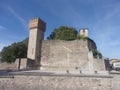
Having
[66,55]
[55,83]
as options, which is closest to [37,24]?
[66,55]

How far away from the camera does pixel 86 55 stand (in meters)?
22.3

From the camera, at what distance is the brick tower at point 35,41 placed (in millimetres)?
23445

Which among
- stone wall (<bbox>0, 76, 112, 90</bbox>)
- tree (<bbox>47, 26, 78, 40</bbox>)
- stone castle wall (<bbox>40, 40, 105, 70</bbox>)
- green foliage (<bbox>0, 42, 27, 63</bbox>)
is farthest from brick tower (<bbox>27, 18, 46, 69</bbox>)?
stone wall (<bbox>0, 76, 112, 90</bbox>)

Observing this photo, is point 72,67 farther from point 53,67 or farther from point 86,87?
point 86,87

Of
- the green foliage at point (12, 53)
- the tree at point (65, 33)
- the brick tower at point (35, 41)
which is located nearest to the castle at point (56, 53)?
the brick tower at point (35, 41)

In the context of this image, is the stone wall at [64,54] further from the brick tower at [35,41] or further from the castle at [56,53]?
the brick tower at [35,41]

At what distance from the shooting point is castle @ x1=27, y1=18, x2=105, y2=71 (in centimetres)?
2230

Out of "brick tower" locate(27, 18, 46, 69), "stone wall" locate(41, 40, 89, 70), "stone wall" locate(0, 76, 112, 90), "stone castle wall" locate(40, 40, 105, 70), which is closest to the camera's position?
"stone wall" locate(0, 76, 112, 90)

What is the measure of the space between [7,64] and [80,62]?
9.96 meters

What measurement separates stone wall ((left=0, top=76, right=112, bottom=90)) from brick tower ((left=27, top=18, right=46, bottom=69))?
33.9 ft

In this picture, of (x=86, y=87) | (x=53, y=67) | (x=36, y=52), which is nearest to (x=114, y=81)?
(x=86, y=87)

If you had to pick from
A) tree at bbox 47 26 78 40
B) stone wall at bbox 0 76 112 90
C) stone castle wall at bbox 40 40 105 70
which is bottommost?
stone wall at bbox 0 76 112 90

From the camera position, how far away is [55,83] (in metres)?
11.4

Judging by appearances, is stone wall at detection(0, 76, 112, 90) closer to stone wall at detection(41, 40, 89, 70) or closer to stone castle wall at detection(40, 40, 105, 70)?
stone castle wall at detection(40, 40, 105, 70)
